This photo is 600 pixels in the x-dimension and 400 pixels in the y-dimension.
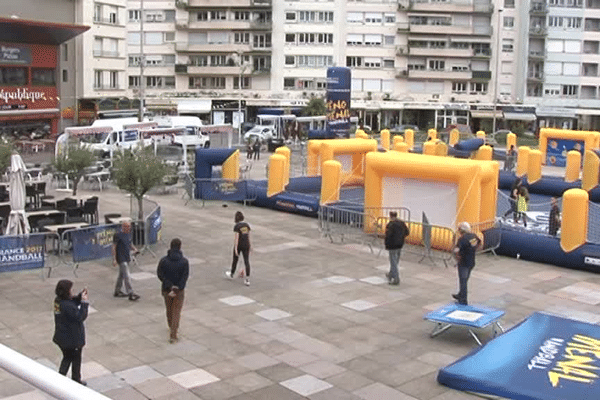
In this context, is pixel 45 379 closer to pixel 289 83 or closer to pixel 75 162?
pixel 75 162

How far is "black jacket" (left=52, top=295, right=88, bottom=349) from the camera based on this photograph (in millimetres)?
9297

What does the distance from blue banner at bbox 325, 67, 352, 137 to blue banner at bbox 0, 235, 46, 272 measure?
2096 cm

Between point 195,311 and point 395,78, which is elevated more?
point 395,78

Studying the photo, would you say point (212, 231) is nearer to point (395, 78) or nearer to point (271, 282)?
point (271, 282)

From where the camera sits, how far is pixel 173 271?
11.9 metres

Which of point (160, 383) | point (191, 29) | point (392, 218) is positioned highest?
point (191, 29)

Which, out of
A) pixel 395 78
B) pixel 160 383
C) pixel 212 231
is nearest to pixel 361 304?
pixel 160 383

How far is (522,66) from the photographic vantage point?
74.6m

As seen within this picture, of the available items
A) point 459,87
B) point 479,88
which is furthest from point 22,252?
point 479,88

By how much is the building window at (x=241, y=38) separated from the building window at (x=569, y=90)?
30628mm

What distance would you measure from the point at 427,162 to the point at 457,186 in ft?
3.67

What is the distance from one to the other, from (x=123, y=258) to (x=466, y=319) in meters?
6.26

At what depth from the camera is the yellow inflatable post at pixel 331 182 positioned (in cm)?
2369

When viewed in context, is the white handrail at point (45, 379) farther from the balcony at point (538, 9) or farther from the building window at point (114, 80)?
the balcony at point (538, 9)
